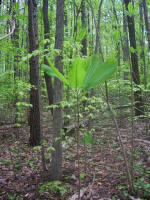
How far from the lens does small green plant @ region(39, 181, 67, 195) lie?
307 centimetres

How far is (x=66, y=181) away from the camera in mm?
3455

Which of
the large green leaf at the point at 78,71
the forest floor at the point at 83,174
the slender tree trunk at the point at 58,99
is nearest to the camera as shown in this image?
the large green leaf at the point at 78,71

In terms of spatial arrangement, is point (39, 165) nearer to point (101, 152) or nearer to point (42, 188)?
point (42, 188)

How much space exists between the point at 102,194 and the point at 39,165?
199cm

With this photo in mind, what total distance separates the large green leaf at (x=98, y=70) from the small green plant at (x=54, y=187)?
7.92 feet

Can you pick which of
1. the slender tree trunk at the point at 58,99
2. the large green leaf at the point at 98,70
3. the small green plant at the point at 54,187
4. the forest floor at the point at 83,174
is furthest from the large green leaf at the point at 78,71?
the small green plant at the point at 54,187

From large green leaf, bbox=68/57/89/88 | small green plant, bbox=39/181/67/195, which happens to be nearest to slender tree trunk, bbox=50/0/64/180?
small green plant, bbox=39/181/67/195

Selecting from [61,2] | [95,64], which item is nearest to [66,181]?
[95,64]

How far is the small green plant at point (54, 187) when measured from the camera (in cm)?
307

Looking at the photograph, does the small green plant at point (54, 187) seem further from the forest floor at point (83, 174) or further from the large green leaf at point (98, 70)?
the large green leaf at point (98, 70)

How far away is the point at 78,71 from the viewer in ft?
4.54

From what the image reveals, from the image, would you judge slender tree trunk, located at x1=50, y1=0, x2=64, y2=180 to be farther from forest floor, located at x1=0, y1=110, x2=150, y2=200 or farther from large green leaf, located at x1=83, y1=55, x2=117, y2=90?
large green leaf, located at x1=83, y1=55, x2=117, y2=90

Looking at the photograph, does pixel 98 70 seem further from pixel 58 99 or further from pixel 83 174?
pixel 83 174

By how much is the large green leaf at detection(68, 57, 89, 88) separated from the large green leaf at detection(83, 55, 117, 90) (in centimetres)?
Result: 4
